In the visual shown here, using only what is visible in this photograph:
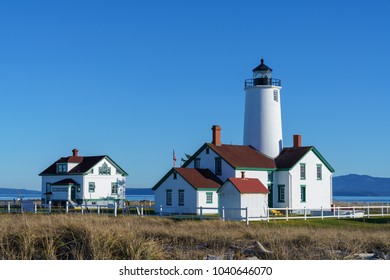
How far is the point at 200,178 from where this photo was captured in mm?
39781

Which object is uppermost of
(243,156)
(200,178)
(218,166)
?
(243,156)

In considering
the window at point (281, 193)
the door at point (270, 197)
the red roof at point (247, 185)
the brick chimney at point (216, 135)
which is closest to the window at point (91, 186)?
the brick chimney at point (216, 135)

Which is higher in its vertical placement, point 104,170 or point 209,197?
point 104,170

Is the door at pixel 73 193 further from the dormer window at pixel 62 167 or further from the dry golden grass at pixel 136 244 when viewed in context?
the dry golden grass at pixel 136 244

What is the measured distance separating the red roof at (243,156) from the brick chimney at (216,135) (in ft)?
1.33

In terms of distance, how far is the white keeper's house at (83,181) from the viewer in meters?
52.2

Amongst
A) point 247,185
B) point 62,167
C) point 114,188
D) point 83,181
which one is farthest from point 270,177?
point 62,167

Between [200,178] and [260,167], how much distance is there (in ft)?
13.7

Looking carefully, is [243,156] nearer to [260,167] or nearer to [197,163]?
[260,167]

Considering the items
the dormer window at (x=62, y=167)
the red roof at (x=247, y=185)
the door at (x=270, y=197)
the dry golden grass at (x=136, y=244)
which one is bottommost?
the dry golden grass at (x=136, y=244)

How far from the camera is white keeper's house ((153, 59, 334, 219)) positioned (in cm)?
3959
